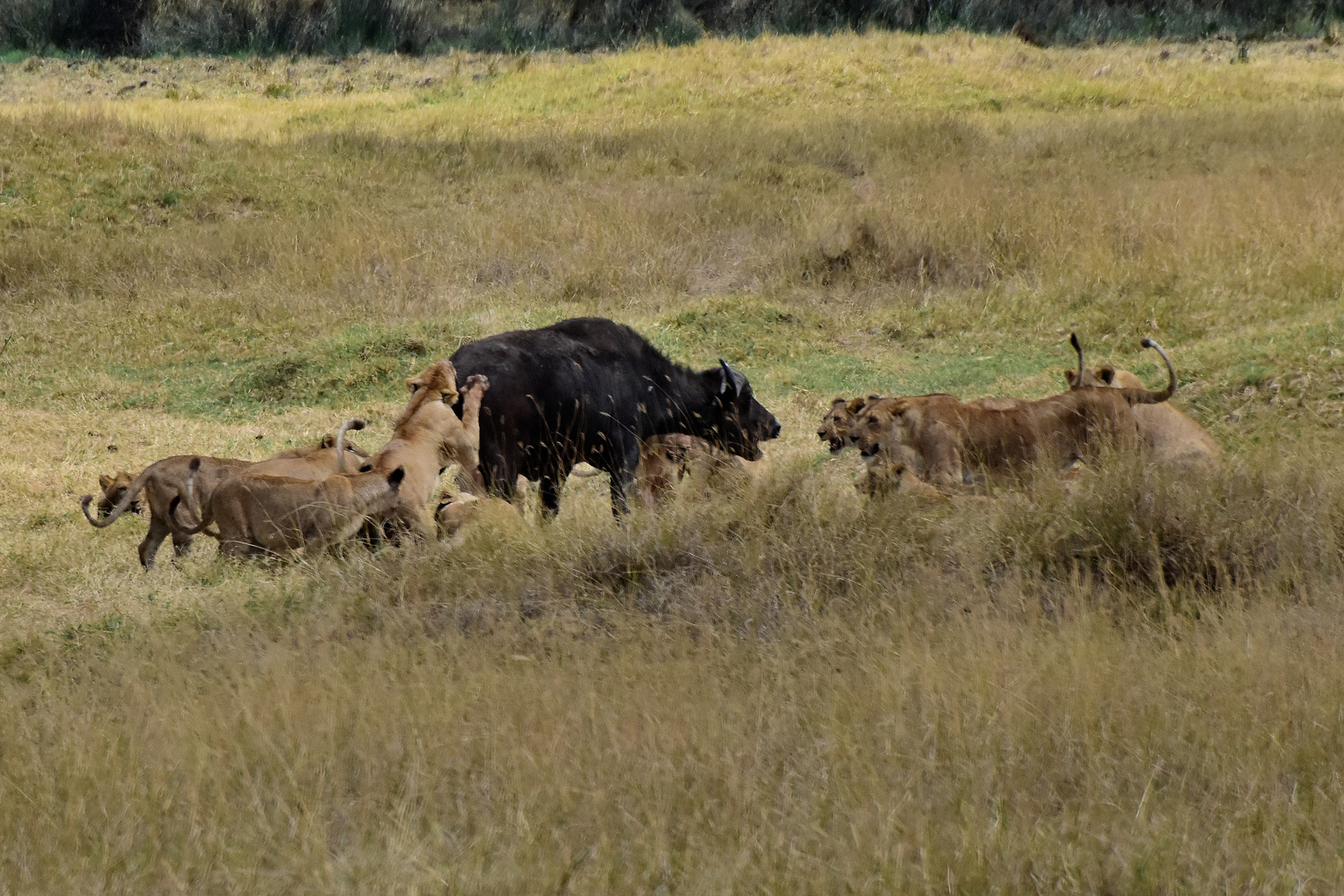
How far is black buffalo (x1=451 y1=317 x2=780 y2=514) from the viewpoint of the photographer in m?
7.93

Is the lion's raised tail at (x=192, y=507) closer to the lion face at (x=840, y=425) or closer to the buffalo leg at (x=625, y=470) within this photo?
the buffalo leg at (x=625, y=470)

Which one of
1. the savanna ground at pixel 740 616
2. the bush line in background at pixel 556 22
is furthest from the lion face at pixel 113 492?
the bush line in background at pixel 556 22

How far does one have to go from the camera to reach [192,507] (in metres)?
7.60

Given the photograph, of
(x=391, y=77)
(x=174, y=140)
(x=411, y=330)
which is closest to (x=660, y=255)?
(x=411, y=330)

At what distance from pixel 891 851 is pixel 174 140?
20.2 meters

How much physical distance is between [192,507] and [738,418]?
359 centimetres

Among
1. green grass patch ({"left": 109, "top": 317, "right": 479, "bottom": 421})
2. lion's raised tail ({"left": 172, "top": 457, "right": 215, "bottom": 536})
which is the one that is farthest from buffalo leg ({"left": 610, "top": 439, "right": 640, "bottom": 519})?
green grass patch ({"left": 109, "top": 317, "right": 479, "bottom": 421})

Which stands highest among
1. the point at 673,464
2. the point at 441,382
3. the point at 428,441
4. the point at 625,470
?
the point at 441,382

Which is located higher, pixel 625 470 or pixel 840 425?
pixel 840 425

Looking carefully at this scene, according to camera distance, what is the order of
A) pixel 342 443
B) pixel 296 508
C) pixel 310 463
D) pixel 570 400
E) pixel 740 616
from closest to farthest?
1. pixel 740 616
2. pixel 296 508
3. pixel 342 443
4. pixel 310 463
5. pixel 570 400

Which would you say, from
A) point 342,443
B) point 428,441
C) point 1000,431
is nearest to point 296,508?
point 342,443

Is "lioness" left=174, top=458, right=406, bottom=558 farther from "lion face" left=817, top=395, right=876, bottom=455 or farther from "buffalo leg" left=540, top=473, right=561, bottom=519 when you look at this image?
Answer: "lion face" left=817, top=395, right=876, bottom=455

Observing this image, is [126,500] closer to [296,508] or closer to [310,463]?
[310,463]

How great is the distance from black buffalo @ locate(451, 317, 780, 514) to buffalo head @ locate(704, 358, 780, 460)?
36 mm
